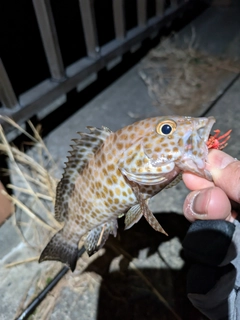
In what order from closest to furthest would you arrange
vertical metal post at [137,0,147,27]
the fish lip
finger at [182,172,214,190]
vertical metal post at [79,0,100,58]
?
1. the fish lip
2. finger at [182,172,214,190]
3. vertical metal post at [79,0,100,58]
4. vertical metal post at [137,0,147,27]

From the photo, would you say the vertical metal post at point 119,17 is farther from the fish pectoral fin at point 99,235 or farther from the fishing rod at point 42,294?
the fish pectoral fin at point 99,235

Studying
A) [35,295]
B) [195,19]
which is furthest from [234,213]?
[195,19]

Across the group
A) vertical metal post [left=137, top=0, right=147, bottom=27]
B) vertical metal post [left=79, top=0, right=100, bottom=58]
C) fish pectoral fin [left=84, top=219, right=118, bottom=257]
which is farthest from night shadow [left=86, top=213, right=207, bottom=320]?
vertical metal post [left=137, top=0, right=147, bottom=27]

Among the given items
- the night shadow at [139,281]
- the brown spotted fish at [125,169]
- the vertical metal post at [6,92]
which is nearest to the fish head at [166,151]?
the brown spotted fish at [125,169]

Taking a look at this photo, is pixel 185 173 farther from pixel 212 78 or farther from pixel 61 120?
pixel 212 78

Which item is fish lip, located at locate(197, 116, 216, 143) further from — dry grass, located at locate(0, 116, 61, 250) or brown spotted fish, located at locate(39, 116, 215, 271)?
dry grass, located at locate(0, 116, 61, 250)

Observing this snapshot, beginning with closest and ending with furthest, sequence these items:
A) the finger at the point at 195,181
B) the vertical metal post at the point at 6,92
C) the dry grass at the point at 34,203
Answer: the finger at the point at 195,181 → the dry grass at the point at 34,203 → the vertical metal post at the point at 6,92
